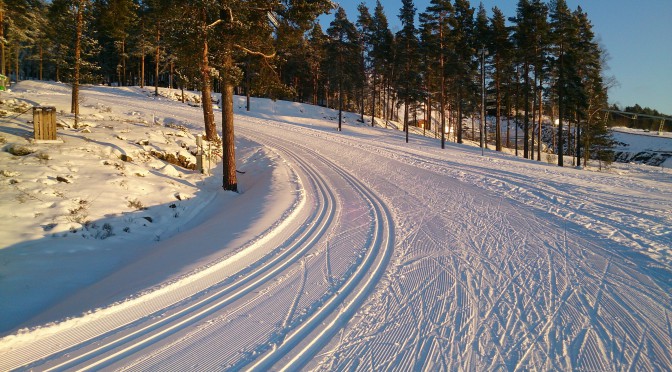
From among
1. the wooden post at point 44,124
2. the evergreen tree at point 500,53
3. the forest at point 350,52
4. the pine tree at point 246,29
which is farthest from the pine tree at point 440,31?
the wooden post at point 44,124

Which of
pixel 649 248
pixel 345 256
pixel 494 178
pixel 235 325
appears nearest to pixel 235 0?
pixel 345 256

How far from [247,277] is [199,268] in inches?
33.4

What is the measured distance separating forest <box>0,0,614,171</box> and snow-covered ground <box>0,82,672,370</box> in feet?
13.8

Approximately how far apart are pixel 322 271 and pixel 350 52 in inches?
1397

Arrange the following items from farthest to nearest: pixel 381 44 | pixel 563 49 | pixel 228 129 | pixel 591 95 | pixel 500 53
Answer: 1. pixel 381 44
2. pixel 500 53
3. pixel 591 95
4. pixel 563 49
5. pixel 228 129

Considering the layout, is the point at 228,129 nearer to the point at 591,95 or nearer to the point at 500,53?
the point at 500,53

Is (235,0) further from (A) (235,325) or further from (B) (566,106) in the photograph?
(B) (566,106)

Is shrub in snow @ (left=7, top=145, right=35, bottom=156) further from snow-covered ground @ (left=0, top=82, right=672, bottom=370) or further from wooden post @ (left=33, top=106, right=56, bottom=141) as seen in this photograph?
wooden post @ (left=33, top=106, right=56, bottom=141)

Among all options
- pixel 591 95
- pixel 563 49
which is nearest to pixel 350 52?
pixel 563 49

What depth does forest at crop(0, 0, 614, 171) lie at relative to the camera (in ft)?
33.4

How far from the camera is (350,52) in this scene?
A: 36.5m

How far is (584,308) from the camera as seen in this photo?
3969 mm

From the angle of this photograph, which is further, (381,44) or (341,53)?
(381,44)

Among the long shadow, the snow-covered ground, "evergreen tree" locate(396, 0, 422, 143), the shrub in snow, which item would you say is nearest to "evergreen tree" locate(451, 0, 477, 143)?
"evergreen tree" locate(396, 0, 422, 143)
